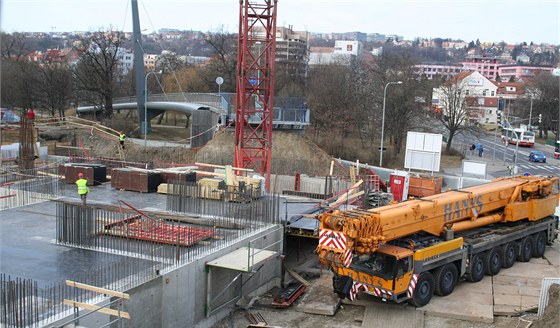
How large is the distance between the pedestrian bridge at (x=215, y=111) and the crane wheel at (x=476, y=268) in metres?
23.9

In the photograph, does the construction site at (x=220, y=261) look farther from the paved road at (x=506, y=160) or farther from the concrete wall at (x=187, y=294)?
the paved road at (x=506, y=160)

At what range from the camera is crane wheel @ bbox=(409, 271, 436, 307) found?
1641cm

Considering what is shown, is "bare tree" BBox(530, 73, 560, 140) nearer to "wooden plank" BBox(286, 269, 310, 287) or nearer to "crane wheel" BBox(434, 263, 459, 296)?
"wooden plank" BBox(286, 269, 310, 287)

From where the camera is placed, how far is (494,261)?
1958 cm

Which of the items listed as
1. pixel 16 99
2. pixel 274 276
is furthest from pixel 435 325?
pixel 16 99

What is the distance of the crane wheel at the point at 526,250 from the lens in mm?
21078

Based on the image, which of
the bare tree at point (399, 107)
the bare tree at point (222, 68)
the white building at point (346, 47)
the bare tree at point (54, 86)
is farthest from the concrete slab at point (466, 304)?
the white building at point (346, 47)

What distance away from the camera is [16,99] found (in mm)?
63281

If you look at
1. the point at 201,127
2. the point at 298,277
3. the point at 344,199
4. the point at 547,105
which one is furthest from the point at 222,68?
the point at 298,277

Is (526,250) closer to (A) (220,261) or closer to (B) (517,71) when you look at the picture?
(A) (220,261)

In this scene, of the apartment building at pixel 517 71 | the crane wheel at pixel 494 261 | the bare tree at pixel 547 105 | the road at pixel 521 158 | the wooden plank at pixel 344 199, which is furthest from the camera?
the apartment building at pixel 517 71

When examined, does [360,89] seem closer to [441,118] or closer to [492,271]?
[441,118]

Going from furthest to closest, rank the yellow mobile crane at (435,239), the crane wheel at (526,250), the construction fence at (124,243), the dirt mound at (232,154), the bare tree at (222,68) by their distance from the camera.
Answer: the bare tree at (222,68) → the dirt mound at (232,154) → the crane wheel at (526,250) → the yellow mobile crane at (435,239) → the construction fence at (124,243)

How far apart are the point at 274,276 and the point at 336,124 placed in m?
34.7
